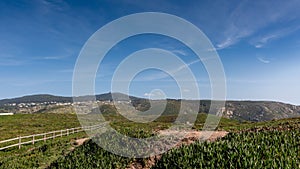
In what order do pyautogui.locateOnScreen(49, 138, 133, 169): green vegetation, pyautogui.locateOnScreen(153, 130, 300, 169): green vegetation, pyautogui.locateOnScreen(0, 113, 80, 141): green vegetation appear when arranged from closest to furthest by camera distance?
pyautogui.locateOnScreen(153, 130, 300, 169): green vegetation < pyautogui.locateOnScreen(49, 138, 133, 169): green vegetation < pyautogui.locateOnScreen(0, 113, 80, 141): green vegetation

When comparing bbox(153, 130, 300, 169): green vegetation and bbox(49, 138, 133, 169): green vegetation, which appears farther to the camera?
bbox(49, 138, 133, 169): green vegetation

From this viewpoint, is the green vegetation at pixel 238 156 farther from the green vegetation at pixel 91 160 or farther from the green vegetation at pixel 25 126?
the green vegetation at pixel 25 126

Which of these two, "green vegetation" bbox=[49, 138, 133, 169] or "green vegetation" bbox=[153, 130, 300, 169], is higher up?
"green vegetation" bbox=[153, 130, 300, 169]

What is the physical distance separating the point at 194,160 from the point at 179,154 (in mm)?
2166

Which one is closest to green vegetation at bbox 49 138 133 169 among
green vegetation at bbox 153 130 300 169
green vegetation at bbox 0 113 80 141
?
green vegetation at bbox 153 130 300 169

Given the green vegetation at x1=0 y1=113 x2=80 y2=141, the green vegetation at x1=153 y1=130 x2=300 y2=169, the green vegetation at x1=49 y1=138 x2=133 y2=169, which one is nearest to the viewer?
the green vegetation at x1=153 y1=130 x2=300 y2=169

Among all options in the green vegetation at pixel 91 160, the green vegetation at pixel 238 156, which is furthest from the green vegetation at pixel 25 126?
the green vegetation at pixel 238 156

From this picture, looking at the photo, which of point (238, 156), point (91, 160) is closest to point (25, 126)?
point (91, 160)

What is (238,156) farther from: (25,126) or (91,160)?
(25,126)

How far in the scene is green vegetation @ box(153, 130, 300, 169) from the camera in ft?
40.6

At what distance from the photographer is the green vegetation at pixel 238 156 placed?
12.4 meters

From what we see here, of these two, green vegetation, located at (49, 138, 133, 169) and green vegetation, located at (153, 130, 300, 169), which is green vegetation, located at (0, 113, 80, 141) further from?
green vegetation, located at (153, 130, 300, 169)

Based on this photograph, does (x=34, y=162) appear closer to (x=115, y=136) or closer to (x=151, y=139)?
(x=115, y=136)

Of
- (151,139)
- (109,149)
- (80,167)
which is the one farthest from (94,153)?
(151,139)
